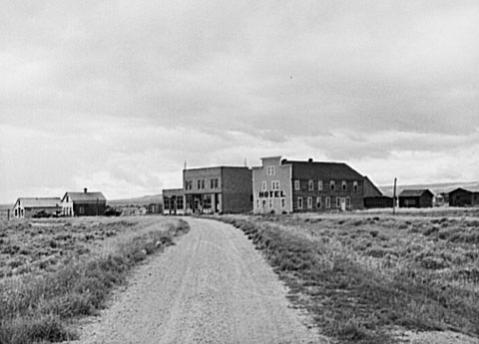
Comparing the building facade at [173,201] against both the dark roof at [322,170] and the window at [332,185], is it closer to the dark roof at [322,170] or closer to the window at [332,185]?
the dark roof at [322,170]

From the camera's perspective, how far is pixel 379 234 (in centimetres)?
3728

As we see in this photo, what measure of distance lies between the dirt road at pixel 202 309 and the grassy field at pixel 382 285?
56 centimetres

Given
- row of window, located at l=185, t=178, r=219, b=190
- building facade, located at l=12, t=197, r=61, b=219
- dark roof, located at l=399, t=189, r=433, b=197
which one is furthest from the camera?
building facade, located at l=12, t=197, r=61, b=219

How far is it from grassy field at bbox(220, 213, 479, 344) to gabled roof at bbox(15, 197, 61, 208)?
101 meters

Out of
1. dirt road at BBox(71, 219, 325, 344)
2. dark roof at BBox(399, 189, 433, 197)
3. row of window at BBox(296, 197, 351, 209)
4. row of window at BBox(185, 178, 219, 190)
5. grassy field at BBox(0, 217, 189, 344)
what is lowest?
dirt road at BBox(71, 219, 325, 344)

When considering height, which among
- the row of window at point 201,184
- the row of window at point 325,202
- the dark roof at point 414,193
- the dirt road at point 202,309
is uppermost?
the row of window at point 201,184

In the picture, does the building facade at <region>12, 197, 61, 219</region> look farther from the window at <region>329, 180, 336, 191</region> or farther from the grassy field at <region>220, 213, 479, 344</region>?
the grassy field at <region>220, 213, 479, 344</region>

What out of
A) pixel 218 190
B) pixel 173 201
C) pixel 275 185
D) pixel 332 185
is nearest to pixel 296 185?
pixel 275 185

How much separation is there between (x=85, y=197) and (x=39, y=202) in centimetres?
1240

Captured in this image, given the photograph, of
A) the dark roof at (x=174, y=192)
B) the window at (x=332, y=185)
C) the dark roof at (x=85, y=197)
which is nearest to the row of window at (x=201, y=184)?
the dark roof at (x=174, y=192)

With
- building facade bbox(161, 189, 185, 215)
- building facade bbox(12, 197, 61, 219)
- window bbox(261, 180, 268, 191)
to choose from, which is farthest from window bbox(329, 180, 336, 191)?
building facade bbox(12, 197, 61, 219)

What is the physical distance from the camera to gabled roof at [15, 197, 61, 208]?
124812mm

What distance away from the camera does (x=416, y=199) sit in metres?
108

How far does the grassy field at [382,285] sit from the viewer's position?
1048cm
